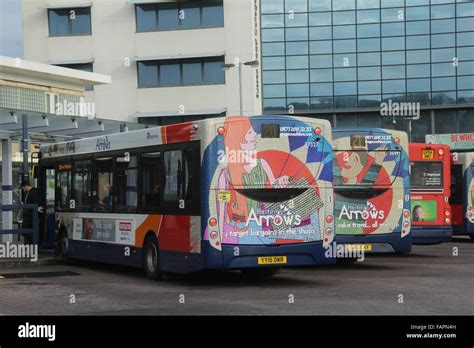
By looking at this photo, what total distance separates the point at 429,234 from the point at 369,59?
135ft

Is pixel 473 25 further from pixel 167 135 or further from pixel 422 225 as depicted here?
pixel 167 135

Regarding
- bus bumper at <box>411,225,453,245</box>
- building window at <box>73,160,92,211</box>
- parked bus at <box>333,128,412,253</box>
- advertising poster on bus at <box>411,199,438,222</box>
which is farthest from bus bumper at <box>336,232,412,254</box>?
building window at <box>73,160,92,211</box>

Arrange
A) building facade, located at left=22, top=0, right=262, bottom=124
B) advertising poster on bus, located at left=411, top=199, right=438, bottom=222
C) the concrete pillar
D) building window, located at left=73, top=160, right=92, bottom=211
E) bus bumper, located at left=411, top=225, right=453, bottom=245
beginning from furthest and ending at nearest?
1. building facade, located at left=22, top=0, right=262, bottom=124
2. the concrete pillar
3. advertising poster on bus, located at left=411, top=199, right=438, bottom=222
4. bus bumper, located at left=411, top=225, right=453, bottom=245
5. building window, located at left=73, top=160, right=92, bottom=211

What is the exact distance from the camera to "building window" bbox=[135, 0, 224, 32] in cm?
4919

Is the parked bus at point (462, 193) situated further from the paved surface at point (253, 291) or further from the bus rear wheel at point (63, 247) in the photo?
the bus rear wheel at point (63, 247)

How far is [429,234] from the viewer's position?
2162 cm

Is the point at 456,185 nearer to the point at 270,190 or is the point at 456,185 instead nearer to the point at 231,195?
the point at 270,190

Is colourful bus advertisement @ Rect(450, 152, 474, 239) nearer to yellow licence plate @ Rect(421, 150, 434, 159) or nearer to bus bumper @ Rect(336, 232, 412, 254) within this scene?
yellow licence plate @ Rect(421, 150, 434, 159)

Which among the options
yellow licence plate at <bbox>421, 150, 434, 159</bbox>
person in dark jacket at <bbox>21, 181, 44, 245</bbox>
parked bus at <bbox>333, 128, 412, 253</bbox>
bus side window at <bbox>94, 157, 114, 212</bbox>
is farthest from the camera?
yellow licence plate at <bbox>421, 150, 434, 159</bbox>

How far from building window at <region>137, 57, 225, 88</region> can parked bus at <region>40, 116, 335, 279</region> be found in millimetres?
33274

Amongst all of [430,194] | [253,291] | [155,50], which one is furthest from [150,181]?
[155,50]
